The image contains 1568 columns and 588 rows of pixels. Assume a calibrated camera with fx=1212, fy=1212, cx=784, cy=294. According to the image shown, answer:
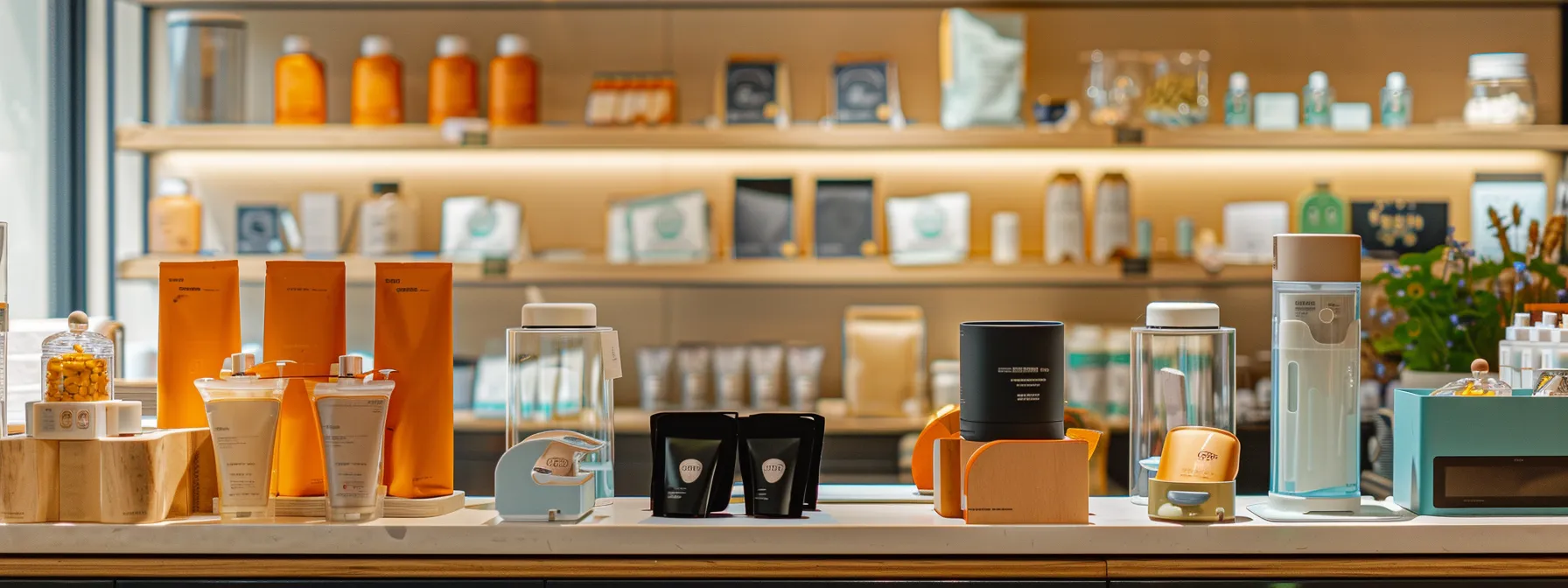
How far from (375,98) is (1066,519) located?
2.31 metres

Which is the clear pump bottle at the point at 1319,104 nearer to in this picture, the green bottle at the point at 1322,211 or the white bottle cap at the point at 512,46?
the green bottle at the point at 1322,211

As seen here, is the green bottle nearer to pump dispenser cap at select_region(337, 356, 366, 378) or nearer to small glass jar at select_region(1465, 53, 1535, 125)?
small glass jar at select_region(1465, 53, 1535, 125)

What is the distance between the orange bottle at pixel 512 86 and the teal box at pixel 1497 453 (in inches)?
88.5

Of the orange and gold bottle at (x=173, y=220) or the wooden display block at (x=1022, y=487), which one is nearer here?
the wooden display block at (x=1022, y=487)

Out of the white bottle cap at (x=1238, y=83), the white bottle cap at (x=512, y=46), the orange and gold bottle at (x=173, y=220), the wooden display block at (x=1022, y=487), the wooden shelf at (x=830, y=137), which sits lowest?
the wooden display block at (x=1022, y=487)

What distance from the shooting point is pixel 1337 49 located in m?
3.20

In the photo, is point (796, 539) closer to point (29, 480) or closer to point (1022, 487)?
point (1022, 487)

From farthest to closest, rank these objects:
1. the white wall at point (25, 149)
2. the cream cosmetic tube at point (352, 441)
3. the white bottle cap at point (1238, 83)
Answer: the white bottle cap at point (1238, 83)
the white wall at point (25, 149)
the cream cosmetic tube at point (352, 441)

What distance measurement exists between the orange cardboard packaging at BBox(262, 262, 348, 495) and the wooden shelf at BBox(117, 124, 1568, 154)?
1.65 m

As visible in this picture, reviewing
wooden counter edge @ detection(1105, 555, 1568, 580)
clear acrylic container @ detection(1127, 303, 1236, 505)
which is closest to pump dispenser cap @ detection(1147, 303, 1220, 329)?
clear acrylic container @ detection(1127, 303, 1236, 505)

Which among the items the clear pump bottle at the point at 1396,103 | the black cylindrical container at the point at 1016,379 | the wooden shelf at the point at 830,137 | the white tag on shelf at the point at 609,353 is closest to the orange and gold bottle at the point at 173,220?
the wooden shelf at the point at 830,137

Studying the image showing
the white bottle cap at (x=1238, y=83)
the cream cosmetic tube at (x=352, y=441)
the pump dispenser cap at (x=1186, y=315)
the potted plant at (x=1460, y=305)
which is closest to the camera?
the cream cosmetic tube at (x=352, y=441)

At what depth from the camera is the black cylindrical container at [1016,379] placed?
1.32 m

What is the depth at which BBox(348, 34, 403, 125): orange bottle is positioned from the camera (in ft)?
10.0
